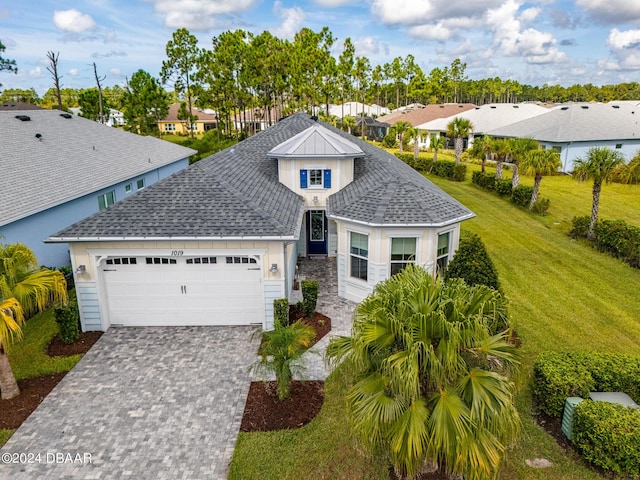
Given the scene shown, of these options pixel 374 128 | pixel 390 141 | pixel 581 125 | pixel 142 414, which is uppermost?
pixel 374 128

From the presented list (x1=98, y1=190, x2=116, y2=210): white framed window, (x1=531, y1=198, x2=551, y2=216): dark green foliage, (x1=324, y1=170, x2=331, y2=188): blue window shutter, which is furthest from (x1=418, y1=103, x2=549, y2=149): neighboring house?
(x1=98, y1=190, x2=116, y2=210): white framed window

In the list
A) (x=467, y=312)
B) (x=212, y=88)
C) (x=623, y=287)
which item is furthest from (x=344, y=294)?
(x=212, y=88)

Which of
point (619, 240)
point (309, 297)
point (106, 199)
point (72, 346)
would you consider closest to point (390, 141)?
point (619, 240)

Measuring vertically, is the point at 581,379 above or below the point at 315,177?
below

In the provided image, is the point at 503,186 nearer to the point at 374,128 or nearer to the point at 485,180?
the point at 485,180

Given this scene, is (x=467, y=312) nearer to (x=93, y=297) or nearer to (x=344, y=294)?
(x=344, y=294)
